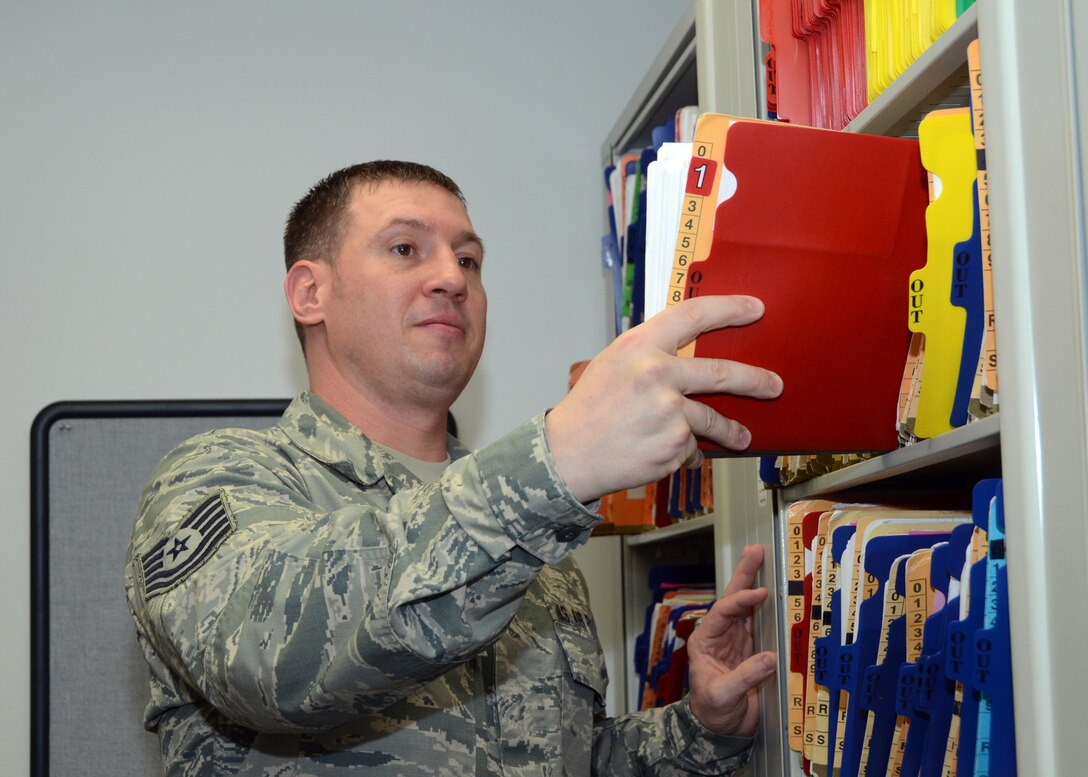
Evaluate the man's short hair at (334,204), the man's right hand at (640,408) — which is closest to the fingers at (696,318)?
the man's right hand at (640,408)

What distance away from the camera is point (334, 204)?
5.80 ft

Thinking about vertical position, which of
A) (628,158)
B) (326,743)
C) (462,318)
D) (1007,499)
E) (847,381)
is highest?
(628,158)

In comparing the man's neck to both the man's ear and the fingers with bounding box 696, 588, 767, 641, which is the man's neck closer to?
the man's ear

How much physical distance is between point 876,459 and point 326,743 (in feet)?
2.18

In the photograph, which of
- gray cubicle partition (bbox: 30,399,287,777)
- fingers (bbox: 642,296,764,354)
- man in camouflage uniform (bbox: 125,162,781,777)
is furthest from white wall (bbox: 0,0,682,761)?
fingers (bbox: 642,296,764,354)

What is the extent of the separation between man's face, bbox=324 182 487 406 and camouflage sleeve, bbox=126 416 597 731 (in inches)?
22.4

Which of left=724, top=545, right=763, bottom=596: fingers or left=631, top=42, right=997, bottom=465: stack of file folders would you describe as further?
left=724, top=545, right=763, bottom=596: fingers

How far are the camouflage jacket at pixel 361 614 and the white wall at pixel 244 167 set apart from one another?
31.8 inches

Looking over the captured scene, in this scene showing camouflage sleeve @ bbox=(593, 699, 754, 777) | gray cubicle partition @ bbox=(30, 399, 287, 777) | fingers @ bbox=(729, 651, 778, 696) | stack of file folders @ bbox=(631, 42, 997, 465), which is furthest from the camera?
gray cubicle partition @ bbox=(30, 399, 287, 777)

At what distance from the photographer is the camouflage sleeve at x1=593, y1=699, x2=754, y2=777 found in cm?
156

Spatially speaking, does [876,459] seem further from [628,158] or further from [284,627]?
[628,158]

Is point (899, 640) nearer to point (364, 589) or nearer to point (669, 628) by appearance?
point (364, 589)

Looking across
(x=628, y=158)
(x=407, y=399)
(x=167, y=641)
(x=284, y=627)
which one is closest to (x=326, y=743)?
(x=167, y=641)

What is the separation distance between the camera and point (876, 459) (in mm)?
1153
